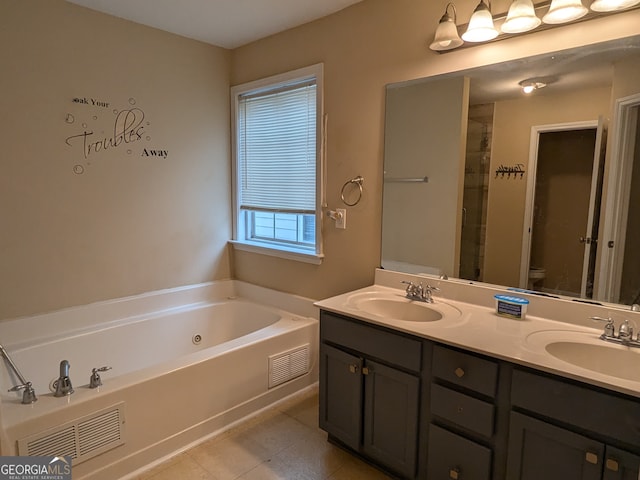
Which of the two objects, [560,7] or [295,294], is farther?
[295,294]

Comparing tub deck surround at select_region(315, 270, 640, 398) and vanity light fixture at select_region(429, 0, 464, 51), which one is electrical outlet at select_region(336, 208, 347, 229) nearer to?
tub deck surround at select_region(315, 270, 640, 398)

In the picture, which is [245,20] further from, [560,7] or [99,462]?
[99,462]

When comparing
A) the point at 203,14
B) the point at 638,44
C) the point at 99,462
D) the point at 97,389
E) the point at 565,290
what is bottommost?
the point at 99,462

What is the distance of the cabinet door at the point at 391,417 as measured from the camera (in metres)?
1.71

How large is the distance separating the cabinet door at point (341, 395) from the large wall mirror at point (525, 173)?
27.6 inches

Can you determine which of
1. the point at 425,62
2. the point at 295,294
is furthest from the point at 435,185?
the point at 295,294

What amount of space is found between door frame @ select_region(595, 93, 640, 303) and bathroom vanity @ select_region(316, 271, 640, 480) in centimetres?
14

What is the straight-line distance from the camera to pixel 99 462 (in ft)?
5.95

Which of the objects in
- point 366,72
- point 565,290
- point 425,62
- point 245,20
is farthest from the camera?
point 245,20

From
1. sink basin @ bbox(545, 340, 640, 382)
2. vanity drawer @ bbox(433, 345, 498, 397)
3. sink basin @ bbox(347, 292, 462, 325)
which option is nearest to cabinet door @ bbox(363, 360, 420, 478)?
vanity drawer @ bbox(433, 345, 498, 397)

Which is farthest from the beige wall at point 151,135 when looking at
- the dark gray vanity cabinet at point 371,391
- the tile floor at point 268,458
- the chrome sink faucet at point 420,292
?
the tile floor at point 268,458

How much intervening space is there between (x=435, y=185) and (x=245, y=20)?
1.73 m

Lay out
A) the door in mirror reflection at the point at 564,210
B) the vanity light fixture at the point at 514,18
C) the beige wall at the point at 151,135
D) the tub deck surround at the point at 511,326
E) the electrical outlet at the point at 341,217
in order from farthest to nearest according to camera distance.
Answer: the electrical outlet at the point at 341,217
the beige wall at the point at 151,135
the door in mirror reflection at the point at 564,210
the vanity light fixture at the point at 514,18
the tub deck surround at the point at 511,326

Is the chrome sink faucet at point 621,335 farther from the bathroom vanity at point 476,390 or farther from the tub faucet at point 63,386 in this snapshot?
the tub faucet at point 63,386
